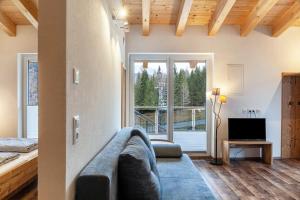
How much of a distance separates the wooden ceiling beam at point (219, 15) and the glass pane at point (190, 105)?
782 mm

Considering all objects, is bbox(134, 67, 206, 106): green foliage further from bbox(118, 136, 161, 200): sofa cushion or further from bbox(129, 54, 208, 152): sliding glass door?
bbox(118, 136, 161, 200): sofa cushion

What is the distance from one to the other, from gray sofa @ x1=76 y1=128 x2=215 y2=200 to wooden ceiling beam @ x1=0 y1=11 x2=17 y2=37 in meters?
3.28

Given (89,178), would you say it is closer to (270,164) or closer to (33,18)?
(33,18)

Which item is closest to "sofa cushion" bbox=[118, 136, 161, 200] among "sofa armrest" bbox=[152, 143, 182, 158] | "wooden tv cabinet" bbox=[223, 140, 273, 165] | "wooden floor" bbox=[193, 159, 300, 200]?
"sofa armrest" bbox=[152, 143, 182, 158]

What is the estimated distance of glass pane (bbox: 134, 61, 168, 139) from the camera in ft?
18.8

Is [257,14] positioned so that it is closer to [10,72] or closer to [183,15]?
[183,15]

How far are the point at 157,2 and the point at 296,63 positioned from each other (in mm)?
3265

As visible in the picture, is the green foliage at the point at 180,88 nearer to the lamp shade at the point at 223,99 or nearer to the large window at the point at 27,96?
the lamp shade at the point at 223,99

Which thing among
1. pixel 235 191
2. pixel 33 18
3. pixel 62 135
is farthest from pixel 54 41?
pixel 33 18

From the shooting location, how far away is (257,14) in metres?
4.73

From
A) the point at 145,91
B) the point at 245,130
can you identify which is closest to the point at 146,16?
the point at 145,91

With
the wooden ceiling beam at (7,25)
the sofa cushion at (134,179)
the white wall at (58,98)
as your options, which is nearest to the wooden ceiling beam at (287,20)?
the sofa cushion at (134,179)

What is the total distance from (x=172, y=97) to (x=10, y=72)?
327cm

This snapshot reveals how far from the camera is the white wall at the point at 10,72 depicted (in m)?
4.96
